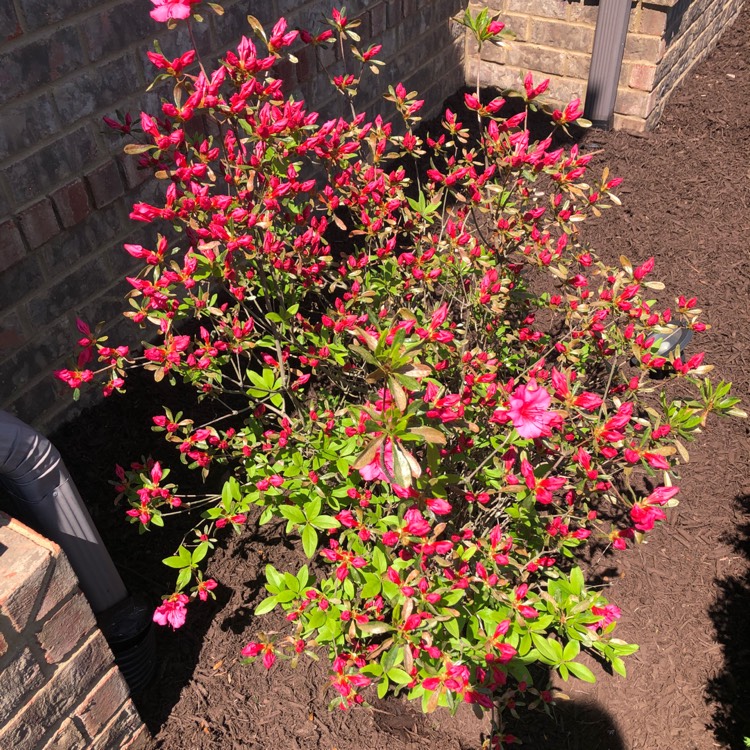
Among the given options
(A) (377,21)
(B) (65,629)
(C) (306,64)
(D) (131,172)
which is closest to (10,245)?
(D) (131,172)

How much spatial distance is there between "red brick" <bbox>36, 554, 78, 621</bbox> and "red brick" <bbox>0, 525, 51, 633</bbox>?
1.3 inches

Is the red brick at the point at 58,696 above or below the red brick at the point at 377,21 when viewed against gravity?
below

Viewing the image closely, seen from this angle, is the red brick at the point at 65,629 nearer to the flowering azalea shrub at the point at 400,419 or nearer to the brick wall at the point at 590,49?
the flowering azalea shrub at the point at 400,419

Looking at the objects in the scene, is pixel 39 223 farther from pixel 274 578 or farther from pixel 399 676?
pixel 399 676

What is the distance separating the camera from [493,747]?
2484 millimetres

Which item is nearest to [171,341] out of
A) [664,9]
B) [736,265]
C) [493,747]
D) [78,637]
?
[78,637]

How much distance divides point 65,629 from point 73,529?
35 centimetres

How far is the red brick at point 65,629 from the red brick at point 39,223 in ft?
4.88

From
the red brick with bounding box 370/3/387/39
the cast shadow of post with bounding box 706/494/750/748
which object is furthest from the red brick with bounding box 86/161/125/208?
the cast shadow of post with bounding box 706/494/750/748

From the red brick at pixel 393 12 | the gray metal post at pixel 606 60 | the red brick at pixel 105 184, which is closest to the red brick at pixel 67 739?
the red brick at pixel 105 184

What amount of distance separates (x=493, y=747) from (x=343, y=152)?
212cm

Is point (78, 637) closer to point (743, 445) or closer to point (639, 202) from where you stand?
point (743, 445)

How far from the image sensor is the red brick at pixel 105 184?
118 inches

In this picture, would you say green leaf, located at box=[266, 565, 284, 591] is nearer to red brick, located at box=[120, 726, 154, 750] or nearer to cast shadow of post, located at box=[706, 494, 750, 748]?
red brick, located at box=[120, 726, 154, 750]
